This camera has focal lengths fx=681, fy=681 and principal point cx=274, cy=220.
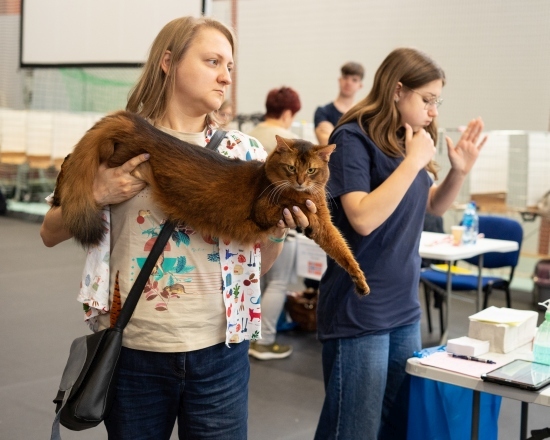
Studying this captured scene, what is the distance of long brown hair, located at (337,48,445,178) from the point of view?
6.63ft

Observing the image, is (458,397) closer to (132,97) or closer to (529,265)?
(132,97)

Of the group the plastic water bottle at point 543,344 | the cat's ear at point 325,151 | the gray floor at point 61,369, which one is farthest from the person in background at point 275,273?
the cat's ear at point 325,151

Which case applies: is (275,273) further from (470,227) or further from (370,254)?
(370,254)

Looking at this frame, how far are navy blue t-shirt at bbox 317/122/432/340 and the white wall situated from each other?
15.5 feet

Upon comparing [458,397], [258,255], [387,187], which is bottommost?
[458,397]

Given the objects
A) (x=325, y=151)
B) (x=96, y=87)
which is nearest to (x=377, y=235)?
(x=325, y=151)

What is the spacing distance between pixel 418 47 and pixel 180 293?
5923 mm

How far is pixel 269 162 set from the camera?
5.18ft

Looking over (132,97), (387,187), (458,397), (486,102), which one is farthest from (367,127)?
(486,102)

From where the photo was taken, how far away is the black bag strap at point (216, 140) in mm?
1602

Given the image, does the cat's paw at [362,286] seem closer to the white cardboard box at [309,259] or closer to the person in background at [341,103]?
the white cardboard box at [309,259]

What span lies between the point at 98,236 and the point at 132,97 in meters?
0.36

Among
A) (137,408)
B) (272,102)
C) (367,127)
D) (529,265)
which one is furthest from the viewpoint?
(529,265)

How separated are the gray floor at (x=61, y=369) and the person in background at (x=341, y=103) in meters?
1.79
